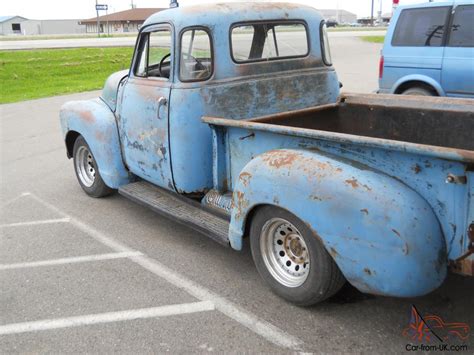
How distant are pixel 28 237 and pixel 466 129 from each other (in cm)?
410

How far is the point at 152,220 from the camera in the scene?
5355 millimetres

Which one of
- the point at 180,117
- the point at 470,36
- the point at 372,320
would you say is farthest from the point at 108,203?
the point at 470,36

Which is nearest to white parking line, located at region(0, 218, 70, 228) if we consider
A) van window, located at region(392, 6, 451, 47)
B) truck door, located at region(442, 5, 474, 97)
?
truck door, located at region(442, 5, 474, 97)

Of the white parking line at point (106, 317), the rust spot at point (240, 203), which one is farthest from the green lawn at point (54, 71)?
the rust spot at point (240, 203)

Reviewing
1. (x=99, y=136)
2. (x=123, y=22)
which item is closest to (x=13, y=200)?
(x=99, y=136)

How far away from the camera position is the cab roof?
4422mm

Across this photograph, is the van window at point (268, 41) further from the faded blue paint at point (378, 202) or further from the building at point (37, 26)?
the building at point (37, 26)

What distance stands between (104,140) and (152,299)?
218 centimetres

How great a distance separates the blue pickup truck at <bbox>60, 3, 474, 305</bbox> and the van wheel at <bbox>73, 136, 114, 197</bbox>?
0.02 metres

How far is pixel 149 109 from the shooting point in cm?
468

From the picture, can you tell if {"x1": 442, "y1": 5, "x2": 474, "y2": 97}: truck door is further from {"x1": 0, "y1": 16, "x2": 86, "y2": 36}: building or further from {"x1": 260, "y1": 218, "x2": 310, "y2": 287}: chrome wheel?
{"x1": 0, "y1": 16, "x2": 86, "y2": 36}: building

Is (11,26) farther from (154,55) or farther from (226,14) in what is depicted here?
(226,14)

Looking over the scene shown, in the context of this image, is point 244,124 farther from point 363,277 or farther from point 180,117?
point 363,277

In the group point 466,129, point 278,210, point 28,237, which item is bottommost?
point 28,237
